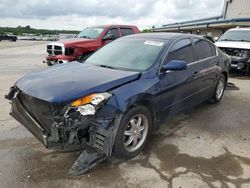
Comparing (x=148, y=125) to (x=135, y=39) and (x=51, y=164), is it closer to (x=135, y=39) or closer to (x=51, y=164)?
(x=51, y=164)

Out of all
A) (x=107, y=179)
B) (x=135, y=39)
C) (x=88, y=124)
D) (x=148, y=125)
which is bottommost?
(x=107, y=179)

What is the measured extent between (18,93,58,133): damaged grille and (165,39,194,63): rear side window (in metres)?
2.03

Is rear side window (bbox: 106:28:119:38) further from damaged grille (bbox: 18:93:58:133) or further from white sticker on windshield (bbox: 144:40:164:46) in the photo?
damaged grille (bbox: 18:93:58:133)

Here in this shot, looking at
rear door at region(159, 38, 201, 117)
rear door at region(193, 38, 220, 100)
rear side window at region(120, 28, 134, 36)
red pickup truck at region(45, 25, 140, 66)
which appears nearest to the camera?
rear door at region(159, 38, 201, 117)

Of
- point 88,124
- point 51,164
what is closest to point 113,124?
point 88,124

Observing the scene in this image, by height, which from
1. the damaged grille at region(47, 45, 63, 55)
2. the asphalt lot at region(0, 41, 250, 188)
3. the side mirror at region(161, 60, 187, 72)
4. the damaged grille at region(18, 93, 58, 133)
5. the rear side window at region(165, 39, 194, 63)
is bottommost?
the asphalt lot at region(0, 41, 250, 188)

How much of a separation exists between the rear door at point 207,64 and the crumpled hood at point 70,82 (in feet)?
6.26

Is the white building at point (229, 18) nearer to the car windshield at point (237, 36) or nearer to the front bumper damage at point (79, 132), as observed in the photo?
the car windshield at point (237, 36)

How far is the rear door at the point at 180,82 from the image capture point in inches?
156

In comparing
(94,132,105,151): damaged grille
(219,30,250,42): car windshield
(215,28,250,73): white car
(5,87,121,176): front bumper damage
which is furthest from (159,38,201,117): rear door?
(219,30,250,42): car windshield

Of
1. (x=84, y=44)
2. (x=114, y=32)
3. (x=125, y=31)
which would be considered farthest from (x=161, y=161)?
(x=125, y=31)

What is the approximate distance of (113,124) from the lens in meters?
3.10

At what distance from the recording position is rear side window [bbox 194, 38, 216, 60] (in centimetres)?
498

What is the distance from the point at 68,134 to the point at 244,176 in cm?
222
